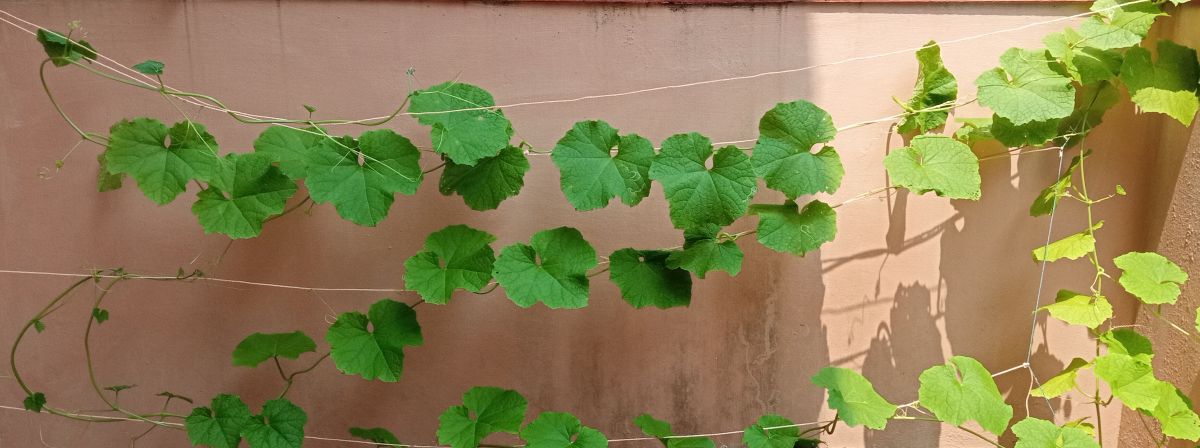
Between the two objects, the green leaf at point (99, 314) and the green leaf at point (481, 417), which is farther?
the green leaf at point (99, 314)

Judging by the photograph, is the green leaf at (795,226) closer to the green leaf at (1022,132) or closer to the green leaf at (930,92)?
the green leaf at (930,92)

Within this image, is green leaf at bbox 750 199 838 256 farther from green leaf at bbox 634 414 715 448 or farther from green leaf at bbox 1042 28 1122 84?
green leaf at bbox 1042 28 1122 84

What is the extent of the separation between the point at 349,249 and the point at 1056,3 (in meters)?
2.16

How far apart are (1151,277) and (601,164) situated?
1.51 m

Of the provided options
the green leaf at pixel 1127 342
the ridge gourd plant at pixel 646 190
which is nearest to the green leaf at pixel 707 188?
the ridge gourd plant at pixel 646 190

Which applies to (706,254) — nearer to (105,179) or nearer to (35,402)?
(105,179)

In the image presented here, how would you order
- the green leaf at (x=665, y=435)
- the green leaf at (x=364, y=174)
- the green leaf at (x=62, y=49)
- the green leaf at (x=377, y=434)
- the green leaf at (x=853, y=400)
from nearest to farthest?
the green leaf at (x=62, y=49) → the green leaf at (x=364, y=174) → the green leaf at (x=853, y=400) → the green leaf at (x=665, y=435) → the green leaf at (x=377, y=434)

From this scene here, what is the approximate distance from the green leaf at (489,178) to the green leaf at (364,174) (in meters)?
0.11

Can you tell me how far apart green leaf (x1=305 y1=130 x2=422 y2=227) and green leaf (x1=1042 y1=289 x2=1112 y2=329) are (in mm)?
1807

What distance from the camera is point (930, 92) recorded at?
2.15 metres

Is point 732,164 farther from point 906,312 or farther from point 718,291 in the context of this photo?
point 906,312

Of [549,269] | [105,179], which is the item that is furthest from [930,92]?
[105,179]

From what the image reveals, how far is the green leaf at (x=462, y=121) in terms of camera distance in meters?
1.94

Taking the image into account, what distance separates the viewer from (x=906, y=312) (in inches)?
93.0
